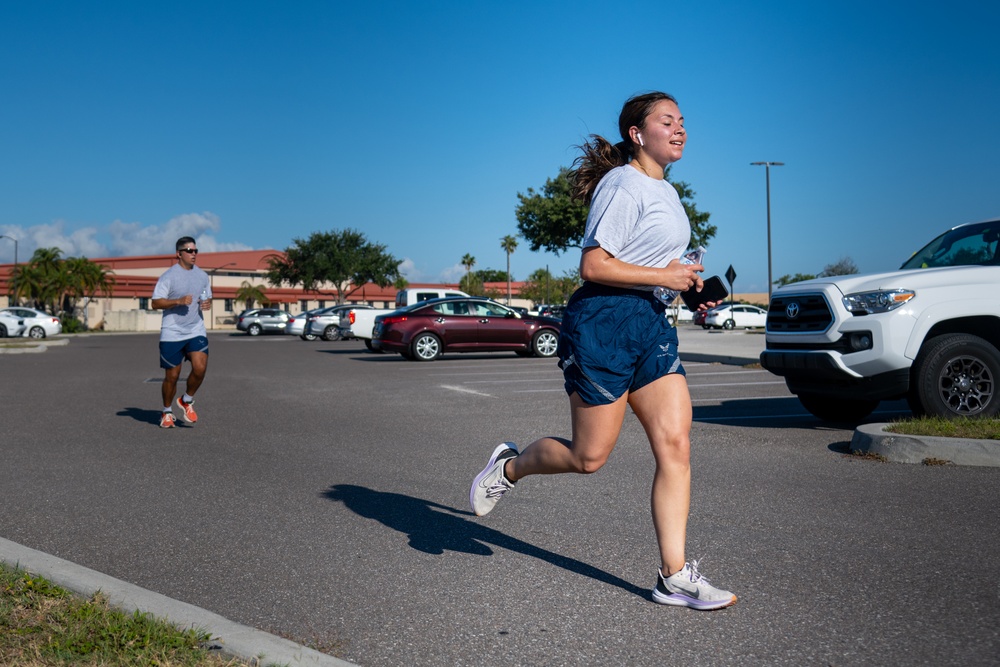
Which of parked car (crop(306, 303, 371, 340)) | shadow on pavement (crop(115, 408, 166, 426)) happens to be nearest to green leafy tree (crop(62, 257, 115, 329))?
parked car (crop(306, 303, 371, 340))

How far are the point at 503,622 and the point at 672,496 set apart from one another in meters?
0.81

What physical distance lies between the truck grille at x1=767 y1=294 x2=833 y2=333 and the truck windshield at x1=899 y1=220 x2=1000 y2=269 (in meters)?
1.18

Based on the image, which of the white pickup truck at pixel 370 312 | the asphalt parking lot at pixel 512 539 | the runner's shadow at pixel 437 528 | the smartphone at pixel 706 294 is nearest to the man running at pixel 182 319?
the asphalt parking lot at pixel 512 539

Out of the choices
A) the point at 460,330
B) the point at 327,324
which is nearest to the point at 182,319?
the point at 460,330

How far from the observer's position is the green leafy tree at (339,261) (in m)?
73.2

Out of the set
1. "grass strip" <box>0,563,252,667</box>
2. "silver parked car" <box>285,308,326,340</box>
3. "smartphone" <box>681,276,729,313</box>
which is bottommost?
"silver parked car" <box>285,308,326,340</box>

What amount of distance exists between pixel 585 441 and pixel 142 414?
333 inches

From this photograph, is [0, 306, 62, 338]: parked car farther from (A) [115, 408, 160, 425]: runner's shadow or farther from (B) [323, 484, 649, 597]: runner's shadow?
(B) [323, 484, 649, 597]: runner's shadow

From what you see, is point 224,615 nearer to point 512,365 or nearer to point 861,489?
point 861,489

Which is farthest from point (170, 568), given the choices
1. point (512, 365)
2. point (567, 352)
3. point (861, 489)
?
point (512, 365)

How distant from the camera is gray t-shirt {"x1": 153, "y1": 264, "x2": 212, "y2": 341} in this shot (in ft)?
31.6

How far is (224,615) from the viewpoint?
3.69m

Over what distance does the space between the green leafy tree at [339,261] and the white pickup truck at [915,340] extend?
66.4m

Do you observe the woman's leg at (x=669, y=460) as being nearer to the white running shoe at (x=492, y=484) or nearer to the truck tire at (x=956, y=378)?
the white running shoe at (x=492, y=484)
